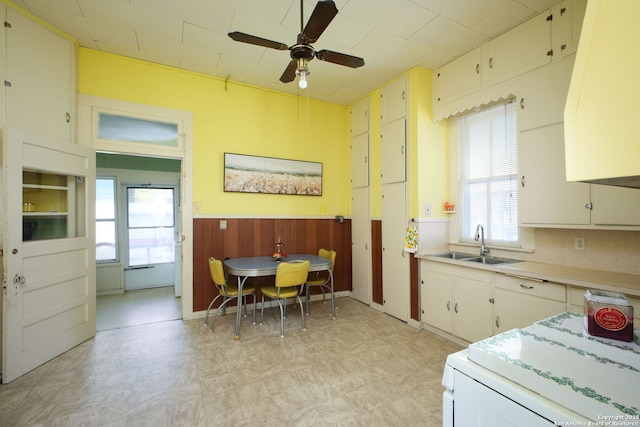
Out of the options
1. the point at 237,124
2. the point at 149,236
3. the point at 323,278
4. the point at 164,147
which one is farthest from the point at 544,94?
the point at 149,236

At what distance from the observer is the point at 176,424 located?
73.5 inches

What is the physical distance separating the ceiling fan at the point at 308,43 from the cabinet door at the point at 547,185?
179 cm

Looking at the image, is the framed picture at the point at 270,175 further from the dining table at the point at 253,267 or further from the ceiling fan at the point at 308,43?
the ceiling fan at the point at 308,43

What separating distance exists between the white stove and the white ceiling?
2796 millimetres

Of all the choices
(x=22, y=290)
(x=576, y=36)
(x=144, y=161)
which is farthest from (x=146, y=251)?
(x=576, y=36)

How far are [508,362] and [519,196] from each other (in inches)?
93.4

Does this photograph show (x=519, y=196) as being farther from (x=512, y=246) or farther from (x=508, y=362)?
(x=508, y=362)

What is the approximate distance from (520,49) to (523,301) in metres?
2.40

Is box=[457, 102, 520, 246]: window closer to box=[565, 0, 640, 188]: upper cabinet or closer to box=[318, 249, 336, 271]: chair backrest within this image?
box=[318, 249, 336, 271]: chair backrest

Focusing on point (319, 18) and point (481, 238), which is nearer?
point (319, 18)

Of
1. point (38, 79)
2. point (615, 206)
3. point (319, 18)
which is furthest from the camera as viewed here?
point (38, 79)

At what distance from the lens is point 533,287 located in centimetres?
237

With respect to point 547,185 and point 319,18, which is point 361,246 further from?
point 319,18

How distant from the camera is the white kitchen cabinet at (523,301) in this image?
223cm
